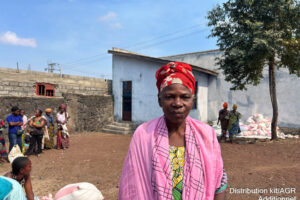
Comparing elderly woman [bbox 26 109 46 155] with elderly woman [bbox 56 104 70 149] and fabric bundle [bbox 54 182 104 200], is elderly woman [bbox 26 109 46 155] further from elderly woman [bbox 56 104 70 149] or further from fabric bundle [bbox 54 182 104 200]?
fabric bundle [bbox 54 182 104 200]

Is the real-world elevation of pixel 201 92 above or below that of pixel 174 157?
above

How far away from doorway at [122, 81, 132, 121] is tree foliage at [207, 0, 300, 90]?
7.11 metres

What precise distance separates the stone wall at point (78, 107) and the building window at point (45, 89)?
23.6 inches

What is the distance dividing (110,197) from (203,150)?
3.13m

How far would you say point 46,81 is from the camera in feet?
37.8

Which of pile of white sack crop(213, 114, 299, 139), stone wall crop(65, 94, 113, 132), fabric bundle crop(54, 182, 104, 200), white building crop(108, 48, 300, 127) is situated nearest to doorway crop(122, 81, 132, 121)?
white building crop(108, 48, 300, 127)

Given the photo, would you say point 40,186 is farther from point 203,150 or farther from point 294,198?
point 294,198

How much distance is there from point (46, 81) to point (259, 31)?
1055 centimetres

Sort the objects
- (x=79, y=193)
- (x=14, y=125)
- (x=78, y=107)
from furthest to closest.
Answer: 1. (x=78, y=107)
2. (x=14, y=125)
3. (x=79, y=193)

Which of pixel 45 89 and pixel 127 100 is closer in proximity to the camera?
pixel 45 89

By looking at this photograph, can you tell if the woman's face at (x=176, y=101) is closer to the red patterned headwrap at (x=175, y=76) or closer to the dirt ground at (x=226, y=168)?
the red patterned headwrap at (x=175, y=76)

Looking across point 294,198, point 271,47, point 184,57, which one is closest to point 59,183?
point 294,198

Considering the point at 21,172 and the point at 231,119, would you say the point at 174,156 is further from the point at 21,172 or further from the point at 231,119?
the point at 231,119

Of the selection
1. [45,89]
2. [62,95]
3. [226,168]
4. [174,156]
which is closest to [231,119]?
[226,168]
